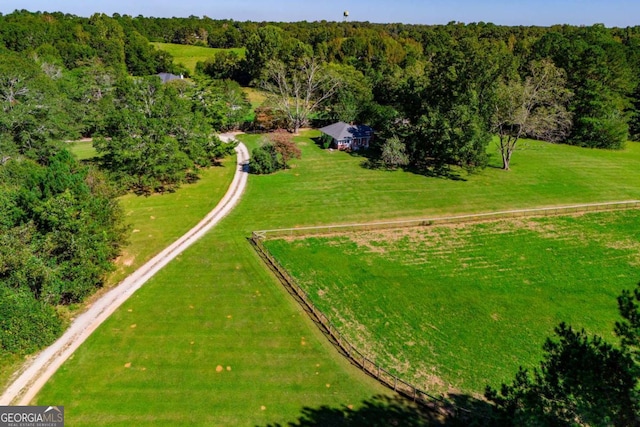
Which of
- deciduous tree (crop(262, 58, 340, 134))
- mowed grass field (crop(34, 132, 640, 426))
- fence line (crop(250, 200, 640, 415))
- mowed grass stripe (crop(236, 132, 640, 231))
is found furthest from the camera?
deciduous tree (crop(262, 58, 340, 134))

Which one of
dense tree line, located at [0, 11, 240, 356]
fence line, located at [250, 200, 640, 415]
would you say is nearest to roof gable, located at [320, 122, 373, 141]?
dense tree line, located at [0, 11, 240, 356]

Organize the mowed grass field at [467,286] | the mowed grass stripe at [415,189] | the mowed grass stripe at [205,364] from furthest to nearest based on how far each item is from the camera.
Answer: the mowed grass stripe at [415,189] < the mowed grass field at [467,286] < the mowed grass stripe at [205,364]

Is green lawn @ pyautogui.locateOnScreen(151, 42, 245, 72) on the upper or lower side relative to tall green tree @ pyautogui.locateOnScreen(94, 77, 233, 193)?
upper

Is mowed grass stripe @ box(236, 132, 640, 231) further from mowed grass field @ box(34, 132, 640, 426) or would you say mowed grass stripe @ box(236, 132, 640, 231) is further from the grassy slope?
the grassy slope

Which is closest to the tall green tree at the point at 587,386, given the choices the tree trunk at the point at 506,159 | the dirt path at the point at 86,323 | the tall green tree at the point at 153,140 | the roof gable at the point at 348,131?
the dirt path at the point at 86,323

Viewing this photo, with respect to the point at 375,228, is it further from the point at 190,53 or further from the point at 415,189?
the point at 190,53

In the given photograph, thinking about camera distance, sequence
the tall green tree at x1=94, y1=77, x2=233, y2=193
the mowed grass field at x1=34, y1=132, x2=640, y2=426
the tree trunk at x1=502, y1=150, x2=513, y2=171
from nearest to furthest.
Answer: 1. the mowed grass field at x1=34, y1=132, x2=640, y2=426
2. the tall green tree at x1=94, y1=77, x2=233, y2=193
3. the tree trunk at x1=502, y1=150, x2=513, y2=171

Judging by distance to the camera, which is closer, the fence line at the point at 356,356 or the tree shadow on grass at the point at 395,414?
the tree shadow on grass at the point at 395,414

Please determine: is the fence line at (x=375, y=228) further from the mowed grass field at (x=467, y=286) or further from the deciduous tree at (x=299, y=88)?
the deciduous tree at (x=299, y=88)
